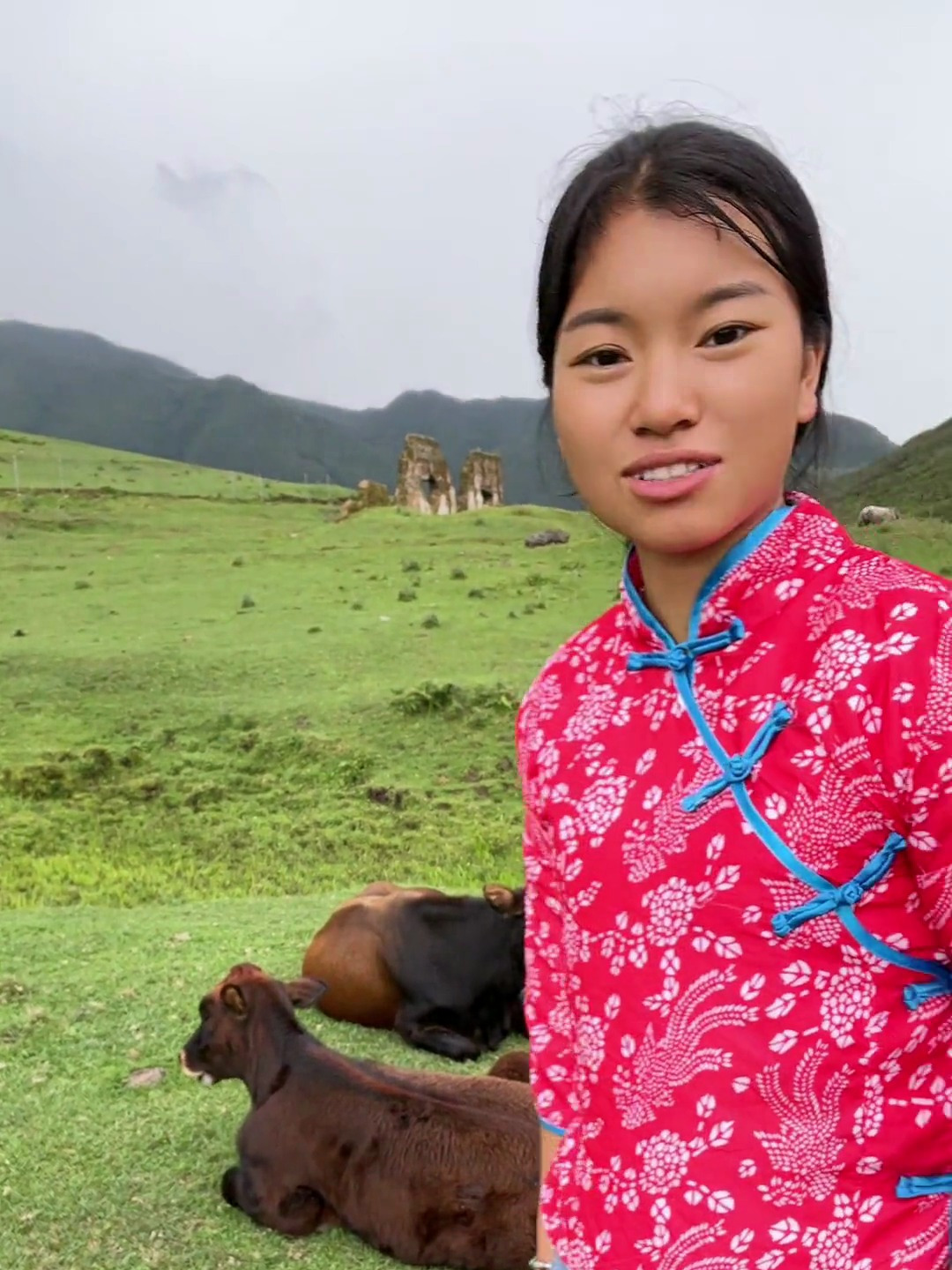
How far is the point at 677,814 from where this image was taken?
4.60 ft

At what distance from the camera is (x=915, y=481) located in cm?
3347

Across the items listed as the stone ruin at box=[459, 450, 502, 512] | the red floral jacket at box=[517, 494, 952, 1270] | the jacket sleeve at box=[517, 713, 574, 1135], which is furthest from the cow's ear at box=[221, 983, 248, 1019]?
the stone ruin at box=[459, 450, 502, 512]

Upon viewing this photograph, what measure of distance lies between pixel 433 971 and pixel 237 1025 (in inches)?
53.0

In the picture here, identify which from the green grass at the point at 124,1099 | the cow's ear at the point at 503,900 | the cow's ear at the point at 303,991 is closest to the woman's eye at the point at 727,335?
the green grass at the point at 124,1099

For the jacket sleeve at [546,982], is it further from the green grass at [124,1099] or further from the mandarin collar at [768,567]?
the green grass at [124,1099]

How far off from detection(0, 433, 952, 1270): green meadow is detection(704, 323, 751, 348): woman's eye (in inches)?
120

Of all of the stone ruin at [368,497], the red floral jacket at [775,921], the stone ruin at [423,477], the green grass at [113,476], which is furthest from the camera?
the stone ruin at [423,477]

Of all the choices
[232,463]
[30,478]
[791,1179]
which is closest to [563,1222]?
[791,1179]

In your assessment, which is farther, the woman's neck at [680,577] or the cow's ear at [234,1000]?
the cow's ear at [234,1000]

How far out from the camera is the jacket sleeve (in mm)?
1694

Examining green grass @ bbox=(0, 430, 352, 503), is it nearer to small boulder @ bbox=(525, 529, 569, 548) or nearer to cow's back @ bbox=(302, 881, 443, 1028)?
small boulder @ bbox=(525, 529, 569, 548)

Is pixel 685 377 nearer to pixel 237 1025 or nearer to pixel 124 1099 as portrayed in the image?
pixel 237 1025

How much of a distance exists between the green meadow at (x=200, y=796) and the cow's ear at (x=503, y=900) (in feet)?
2.41

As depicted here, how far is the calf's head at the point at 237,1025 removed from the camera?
4.12 metres
